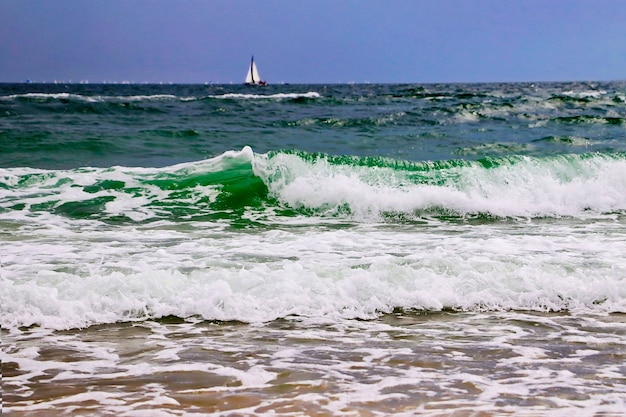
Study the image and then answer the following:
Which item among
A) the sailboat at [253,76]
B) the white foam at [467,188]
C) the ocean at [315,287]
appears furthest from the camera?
the sailboat at [253,76]

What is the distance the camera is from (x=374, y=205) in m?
9.11

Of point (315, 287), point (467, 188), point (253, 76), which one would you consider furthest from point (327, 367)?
point (253, 76)

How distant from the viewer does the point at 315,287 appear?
5.22 metres

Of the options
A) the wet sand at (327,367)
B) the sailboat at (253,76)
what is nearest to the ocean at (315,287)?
the wet sand at (327,367)

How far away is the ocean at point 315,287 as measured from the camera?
340 cm

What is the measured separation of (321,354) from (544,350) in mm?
1324

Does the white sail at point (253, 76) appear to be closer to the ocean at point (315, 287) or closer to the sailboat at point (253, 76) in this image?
the sailboat at point (253, 76)

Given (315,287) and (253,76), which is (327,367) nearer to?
(315,287)

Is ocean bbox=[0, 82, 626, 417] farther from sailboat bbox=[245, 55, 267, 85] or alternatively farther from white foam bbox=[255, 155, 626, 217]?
sailboat bbox=[245, 55, 267, 85]

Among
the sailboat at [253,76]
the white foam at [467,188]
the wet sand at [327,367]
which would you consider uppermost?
the sailboat at [253,76]

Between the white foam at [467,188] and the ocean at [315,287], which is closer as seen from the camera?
the ocean at [315,287]

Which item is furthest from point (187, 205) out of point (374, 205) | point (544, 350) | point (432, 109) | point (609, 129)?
point (432, 109)

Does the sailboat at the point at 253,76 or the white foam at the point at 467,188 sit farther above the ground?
the sailboat at the point at 253,76

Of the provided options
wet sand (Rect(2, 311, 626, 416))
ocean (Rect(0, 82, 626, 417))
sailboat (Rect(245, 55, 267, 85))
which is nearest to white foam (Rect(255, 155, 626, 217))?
ocean (Rect(0, 82, 626, 417))
